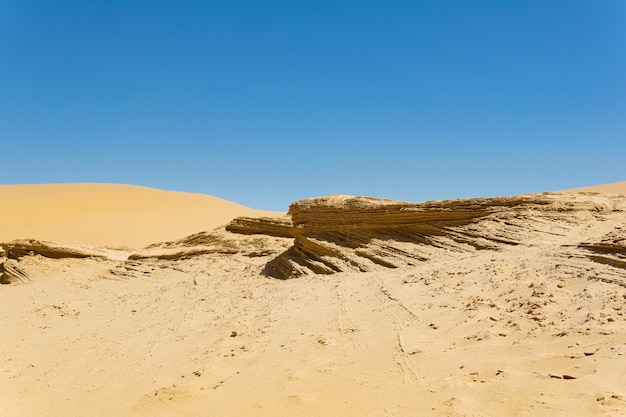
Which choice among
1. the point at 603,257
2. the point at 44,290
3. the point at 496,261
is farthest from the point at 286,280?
the point at 44,290

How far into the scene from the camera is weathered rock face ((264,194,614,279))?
857 cm

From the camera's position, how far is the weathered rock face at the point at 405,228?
857cm

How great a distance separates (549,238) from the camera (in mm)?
7828

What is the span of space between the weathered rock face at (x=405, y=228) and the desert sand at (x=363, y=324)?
0.04 metres

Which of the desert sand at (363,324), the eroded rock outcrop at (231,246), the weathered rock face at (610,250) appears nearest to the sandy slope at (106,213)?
the eroded rock outcrop at (231,246)

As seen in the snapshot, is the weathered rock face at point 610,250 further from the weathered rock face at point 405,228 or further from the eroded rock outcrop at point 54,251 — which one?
the eroded rock outcrop at point 54,251

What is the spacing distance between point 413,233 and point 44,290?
8.79m

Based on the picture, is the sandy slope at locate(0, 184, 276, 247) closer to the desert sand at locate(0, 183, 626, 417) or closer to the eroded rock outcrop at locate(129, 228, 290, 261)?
the eroded rock outcrop at locate(129, 228, 290, 261)

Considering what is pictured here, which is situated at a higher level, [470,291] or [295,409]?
[470,291]

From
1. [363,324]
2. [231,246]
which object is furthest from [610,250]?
[231,246]

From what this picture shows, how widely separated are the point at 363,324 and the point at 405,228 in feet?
13.7

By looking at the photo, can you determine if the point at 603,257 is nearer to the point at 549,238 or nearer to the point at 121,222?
the point at 549,238

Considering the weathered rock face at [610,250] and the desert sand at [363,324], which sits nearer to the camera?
the desert sand at [363,324]

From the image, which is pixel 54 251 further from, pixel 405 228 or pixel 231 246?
pixel 405 228
